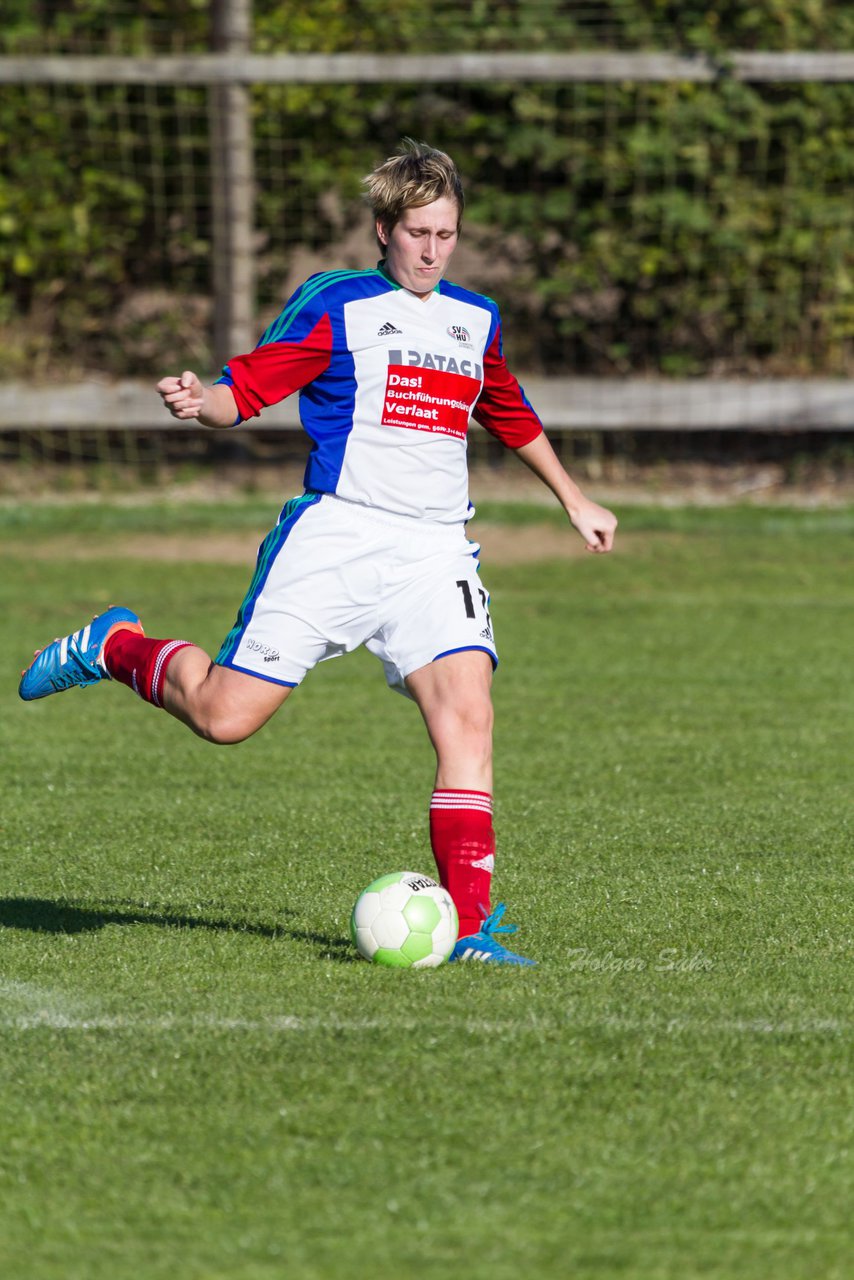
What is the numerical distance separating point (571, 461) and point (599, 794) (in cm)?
789

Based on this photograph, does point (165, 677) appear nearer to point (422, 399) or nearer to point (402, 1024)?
point (422, 399)

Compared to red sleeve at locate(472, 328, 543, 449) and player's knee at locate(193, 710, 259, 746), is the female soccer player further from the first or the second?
red sleeve at locate(472, 328, 543, 449)

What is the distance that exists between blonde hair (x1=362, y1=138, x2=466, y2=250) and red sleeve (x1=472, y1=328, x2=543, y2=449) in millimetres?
478

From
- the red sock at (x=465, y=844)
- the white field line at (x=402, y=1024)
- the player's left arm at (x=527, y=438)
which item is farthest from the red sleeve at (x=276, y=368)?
the white field line at (x=402, y=1024)

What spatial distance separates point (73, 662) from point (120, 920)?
2.31 feet

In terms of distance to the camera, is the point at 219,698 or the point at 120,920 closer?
the point at 219,698

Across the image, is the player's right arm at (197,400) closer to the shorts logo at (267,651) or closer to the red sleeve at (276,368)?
the red sleeve at (276,368)

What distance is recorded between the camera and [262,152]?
13.8 metres

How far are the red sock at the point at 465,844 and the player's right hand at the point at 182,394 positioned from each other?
3.68 feet

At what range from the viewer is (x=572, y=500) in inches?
195

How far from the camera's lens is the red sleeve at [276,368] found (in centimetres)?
455

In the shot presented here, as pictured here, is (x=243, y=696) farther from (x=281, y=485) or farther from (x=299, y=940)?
(x=281, y=485)

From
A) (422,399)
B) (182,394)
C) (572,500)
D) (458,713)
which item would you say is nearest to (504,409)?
(572,500)

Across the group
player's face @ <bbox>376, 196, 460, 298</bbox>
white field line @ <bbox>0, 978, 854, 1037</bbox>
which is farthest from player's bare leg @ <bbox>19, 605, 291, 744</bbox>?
player's face @ <bbox>376, 196, 460, 298</bbox>
